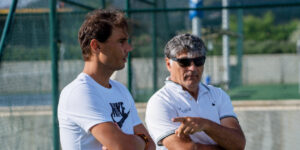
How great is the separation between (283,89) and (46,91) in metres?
3.75

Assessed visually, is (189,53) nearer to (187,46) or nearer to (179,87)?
(187,46)

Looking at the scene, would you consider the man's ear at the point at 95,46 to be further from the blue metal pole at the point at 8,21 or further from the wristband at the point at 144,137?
the blue metal pole at the point at 8,21

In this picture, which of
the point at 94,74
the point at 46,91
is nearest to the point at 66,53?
the point at 46,91

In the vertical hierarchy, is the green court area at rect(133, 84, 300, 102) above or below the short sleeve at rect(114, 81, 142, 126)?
below

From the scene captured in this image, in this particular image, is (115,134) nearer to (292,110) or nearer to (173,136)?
(173,136)

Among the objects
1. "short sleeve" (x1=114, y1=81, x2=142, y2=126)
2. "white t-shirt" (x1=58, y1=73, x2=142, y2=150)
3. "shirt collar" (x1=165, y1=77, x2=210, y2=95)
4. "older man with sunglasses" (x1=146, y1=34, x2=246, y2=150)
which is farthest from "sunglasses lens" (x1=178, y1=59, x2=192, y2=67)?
"white t-shirt" (x1=58, y1=73, x2=142, y2=150)

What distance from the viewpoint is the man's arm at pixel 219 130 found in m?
2.46

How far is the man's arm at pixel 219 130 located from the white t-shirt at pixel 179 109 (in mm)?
91

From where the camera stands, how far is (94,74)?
2117 millimetres

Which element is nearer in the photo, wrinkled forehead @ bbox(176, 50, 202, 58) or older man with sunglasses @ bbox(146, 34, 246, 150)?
older man with sunglasses @ bbox(146, 34, 246, 150)

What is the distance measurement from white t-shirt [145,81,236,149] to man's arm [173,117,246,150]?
0.30 ft

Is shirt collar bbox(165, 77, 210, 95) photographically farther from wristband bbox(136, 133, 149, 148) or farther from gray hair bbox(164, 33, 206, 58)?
wristband bbox(136, 133, 149, 148)

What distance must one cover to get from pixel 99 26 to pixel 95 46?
10cm

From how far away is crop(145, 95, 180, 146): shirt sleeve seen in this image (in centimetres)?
275
